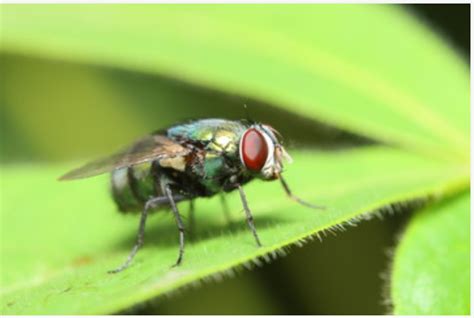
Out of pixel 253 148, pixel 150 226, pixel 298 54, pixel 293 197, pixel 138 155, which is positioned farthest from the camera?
pixel 298 54

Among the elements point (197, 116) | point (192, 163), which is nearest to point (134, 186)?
point (192, 163)

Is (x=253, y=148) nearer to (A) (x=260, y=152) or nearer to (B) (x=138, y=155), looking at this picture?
(A) (x=260, y=152)

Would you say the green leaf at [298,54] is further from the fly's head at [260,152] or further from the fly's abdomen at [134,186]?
the fly's abdomen at [134,186]

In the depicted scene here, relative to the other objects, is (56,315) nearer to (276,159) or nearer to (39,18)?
(276,159)

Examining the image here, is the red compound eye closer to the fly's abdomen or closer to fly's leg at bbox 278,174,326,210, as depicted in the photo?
fly's leg at bbox 278,174,326,210

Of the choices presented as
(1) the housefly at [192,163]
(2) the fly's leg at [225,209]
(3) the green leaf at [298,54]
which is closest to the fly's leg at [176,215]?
(1) the housefly at [192,163]

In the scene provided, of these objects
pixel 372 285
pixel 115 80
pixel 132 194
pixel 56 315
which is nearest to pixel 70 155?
pixel 115 80
